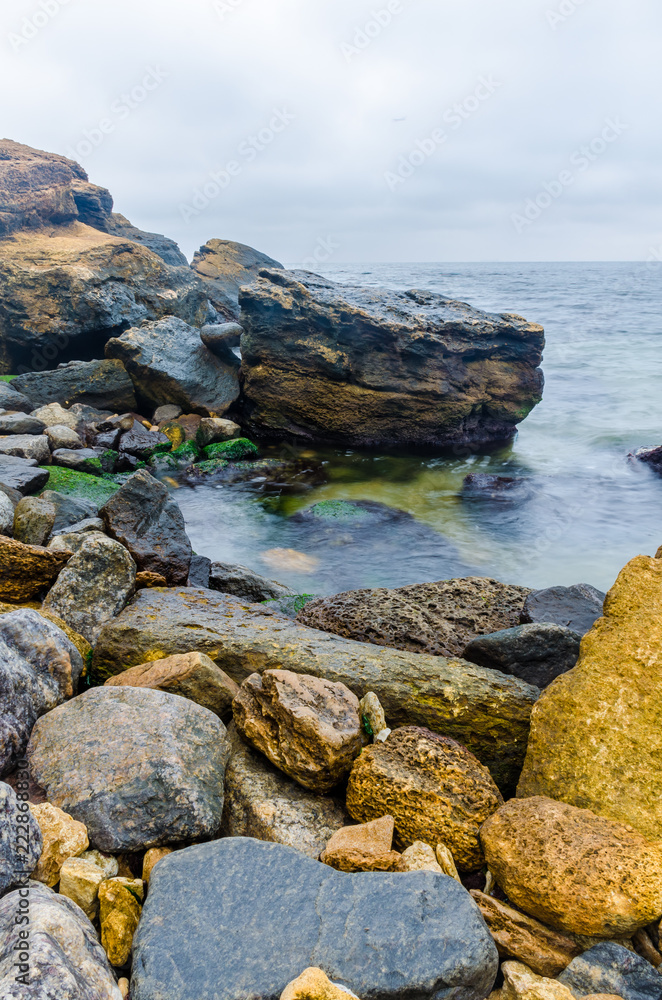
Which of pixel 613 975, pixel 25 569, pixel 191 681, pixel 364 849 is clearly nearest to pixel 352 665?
pixel 191 681

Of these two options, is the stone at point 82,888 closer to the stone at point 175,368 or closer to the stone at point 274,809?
the stone at point 274,809

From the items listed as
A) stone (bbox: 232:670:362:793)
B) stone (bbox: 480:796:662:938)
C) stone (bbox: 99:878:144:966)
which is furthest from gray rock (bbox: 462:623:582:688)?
stone (bbox: 99:878:144:966)

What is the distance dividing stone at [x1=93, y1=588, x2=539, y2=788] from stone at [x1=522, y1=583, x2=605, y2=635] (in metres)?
1.17

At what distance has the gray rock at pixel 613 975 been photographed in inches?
84.7

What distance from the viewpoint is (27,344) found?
12.7 meters

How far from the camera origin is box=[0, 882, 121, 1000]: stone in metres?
1.65

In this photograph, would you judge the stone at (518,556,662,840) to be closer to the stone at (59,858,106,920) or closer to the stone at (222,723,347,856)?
the stone at (222,723,347,856)

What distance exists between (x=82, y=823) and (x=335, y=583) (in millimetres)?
5212

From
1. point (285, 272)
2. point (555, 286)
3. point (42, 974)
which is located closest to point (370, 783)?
point (42, 974)

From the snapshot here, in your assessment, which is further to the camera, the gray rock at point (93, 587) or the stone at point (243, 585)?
the stone at point (243, 585)

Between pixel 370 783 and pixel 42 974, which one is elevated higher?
pixel 42 974

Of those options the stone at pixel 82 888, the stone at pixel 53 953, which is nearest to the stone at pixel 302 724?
the stone at pixel 82 888

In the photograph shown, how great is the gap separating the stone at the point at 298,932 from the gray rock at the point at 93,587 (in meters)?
2.05

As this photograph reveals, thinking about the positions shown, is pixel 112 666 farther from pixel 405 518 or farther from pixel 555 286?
pixel 555 286
